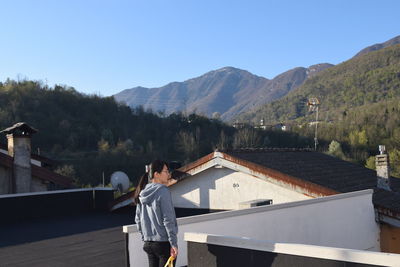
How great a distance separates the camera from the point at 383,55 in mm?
150750

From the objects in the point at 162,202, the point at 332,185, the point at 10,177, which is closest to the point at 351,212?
the point at 332,185

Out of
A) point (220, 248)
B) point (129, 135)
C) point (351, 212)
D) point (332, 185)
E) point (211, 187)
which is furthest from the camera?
point (129, 135)

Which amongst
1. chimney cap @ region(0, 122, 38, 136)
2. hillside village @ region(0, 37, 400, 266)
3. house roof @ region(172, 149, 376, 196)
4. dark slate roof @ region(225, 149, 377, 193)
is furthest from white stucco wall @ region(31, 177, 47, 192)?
dark slate roof @ region(225, 149, 377, 193)

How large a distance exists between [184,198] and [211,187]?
1.11m

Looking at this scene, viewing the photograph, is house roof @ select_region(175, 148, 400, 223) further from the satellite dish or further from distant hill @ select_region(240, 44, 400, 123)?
distant hill @ select_region(240, 44, 400, 123)

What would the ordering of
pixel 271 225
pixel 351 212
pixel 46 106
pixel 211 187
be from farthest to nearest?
pixel 46 106, pixel 211 187, pixel 351 212, pixel 271 225

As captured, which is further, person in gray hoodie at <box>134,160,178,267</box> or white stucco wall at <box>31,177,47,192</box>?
white stucco wall at <box>31,177,47,192</box>

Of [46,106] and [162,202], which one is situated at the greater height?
[46,106]

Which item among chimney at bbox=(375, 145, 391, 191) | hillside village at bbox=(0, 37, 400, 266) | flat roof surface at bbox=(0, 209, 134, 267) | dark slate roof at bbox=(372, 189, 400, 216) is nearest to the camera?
hillside village at bbox=(0, 37, 400, 266)

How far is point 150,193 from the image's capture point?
4.71 meters

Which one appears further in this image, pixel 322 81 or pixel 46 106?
pixel 322 81

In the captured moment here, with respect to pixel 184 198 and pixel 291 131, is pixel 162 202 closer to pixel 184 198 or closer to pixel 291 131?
pixel 184 198

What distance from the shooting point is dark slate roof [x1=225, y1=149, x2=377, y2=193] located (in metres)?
12.2

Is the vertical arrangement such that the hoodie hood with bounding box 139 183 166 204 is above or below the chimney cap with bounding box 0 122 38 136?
below
